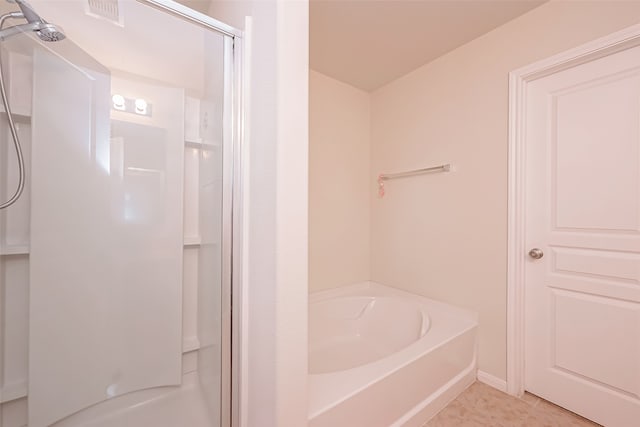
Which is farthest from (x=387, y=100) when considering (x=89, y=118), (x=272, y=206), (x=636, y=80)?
(x=89, y=118)

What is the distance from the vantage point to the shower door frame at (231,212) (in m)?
1.00

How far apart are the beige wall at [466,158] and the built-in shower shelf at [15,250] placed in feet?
7.07

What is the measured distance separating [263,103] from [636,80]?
1.67m

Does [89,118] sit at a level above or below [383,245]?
above

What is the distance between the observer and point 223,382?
3.43 feet

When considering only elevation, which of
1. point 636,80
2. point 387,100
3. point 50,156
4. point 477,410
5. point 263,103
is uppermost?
point 387,100

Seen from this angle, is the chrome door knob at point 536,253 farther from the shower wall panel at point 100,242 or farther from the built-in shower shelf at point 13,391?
the built-in shower shelf at point 13,391

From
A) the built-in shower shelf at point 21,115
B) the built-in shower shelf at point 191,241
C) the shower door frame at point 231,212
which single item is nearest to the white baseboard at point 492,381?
the shower door frame at point 231,212

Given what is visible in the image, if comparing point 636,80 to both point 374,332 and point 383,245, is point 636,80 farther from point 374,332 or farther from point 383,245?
point 374,332

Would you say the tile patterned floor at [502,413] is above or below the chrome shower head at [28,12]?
below

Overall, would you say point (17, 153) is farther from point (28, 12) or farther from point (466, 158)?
point (466, 158)

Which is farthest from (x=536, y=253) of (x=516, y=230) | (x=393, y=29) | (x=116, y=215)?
(x=116, y=215)

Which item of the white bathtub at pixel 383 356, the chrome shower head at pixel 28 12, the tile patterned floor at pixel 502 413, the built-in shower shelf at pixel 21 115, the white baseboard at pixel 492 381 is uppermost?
the chrome shower head at pixel 28 12

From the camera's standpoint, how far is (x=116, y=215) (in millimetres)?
1244
